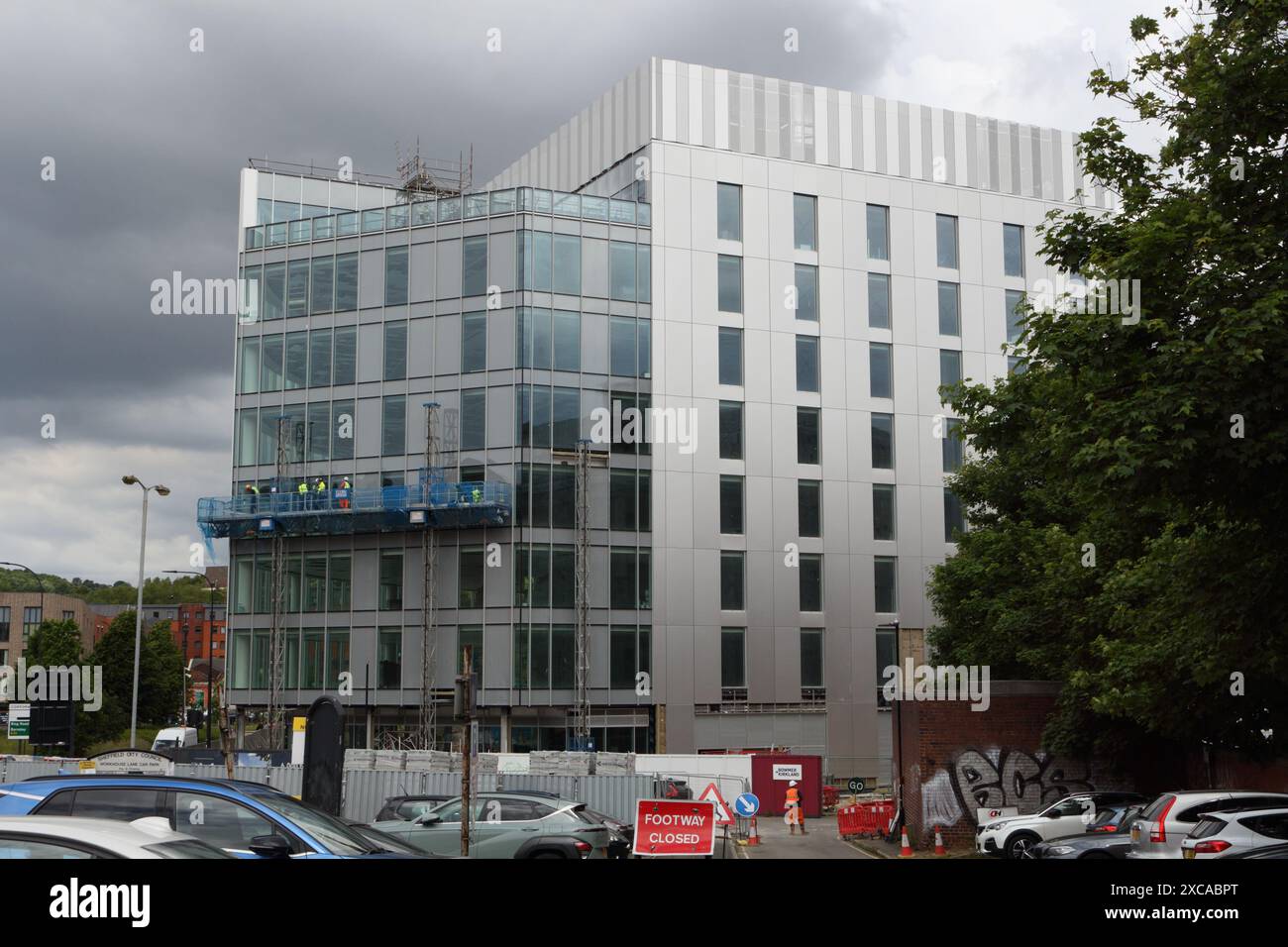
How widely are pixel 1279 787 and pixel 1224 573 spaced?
1169cm

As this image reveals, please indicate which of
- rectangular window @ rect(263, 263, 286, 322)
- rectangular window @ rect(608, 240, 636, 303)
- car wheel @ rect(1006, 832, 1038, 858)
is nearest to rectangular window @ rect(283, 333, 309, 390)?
rectangular window @ rect(263, 263, 286, 322)

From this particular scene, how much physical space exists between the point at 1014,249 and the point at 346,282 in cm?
3324

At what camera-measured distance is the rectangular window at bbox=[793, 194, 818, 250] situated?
58562 mm

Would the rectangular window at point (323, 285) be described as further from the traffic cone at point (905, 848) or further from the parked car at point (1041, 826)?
the parked car at point (1041, 826)

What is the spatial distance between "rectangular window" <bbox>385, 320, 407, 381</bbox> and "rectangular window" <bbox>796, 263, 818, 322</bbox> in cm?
1844

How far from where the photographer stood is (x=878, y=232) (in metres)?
60.1

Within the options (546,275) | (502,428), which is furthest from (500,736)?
(546,275)

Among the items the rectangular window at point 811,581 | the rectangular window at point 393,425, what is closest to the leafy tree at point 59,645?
the rectangular window at point 393,425

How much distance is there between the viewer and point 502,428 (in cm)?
5409

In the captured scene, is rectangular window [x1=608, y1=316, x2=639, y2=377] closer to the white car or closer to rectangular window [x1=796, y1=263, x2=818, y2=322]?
rectangular window [x1=796, y1=263, x2=818, y2=322]

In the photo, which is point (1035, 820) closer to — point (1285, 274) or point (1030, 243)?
point (1285, 274)

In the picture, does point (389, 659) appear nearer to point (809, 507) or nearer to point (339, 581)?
point (339, 581)

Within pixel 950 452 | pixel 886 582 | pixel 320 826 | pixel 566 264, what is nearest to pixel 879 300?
pixel 950 452

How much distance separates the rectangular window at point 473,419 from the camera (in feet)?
178
